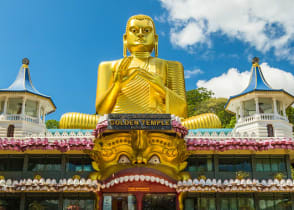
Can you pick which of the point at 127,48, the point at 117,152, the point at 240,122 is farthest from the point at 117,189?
the point at 127,48

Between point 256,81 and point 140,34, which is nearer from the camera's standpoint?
point 256,81

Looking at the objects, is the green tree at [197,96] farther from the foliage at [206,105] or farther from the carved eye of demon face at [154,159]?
the carved eye of demon face at [154,159]

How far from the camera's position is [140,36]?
23641mm

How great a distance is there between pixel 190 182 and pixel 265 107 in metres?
8.81

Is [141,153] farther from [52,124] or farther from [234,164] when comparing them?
[52,124]

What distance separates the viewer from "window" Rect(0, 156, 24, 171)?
18.6 meters

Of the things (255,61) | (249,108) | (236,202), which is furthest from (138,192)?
(255,61)

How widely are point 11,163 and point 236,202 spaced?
38.6 ft

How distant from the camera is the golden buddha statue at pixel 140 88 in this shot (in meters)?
20.6

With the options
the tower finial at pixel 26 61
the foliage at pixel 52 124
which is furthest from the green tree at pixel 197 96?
the tower finial at pixel 26 61

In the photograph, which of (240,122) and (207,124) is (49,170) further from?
(240,122)

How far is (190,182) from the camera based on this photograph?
16.8 metres

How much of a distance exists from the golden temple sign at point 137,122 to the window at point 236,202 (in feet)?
17.5

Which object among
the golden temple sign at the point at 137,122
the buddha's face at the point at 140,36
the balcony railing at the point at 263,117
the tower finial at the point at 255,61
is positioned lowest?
the golden temple sign at the point at 137,122
